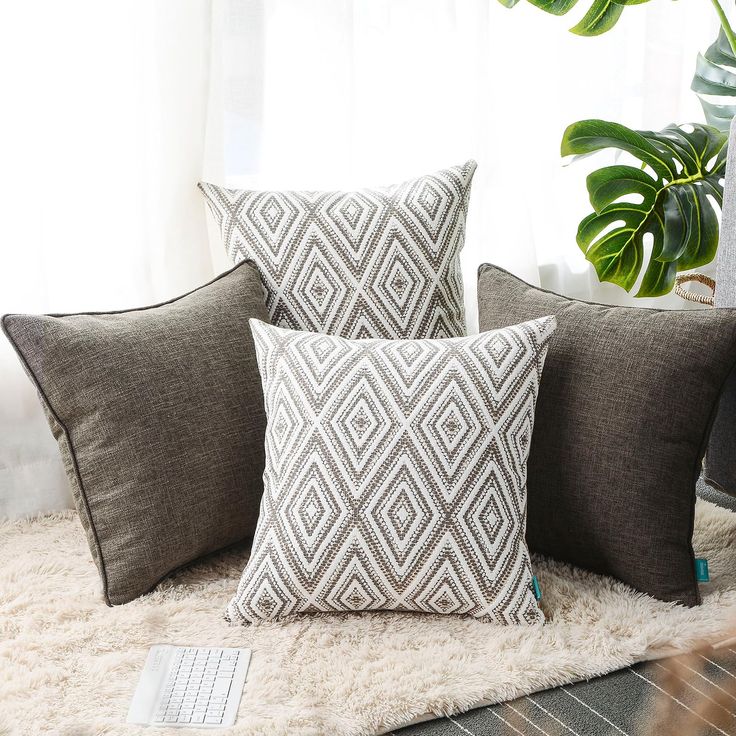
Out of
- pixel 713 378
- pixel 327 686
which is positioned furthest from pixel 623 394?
pixel 327 686

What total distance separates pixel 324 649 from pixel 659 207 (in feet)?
3.87

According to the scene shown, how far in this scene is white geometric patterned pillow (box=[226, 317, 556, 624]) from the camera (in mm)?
1085

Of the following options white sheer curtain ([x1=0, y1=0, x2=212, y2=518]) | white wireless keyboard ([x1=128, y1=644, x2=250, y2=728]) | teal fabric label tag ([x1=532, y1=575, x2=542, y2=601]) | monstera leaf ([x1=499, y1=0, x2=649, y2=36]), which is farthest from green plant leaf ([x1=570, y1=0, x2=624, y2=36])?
white wireless keyboard ([x1=128, y1=644, x2=250, y2=728])

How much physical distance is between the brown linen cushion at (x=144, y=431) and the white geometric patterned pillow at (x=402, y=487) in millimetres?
125

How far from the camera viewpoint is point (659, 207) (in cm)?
176

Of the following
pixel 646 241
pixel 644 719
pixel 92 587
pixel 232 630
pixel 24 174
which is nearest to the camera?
pixel 644 719

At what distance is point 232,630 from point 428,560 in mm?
281

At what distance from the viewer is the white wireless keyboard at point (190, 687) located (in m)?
0.96

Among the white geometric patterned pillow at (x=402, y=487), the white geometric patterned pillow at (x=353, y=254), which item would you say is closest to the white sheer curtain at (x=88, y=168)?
the white geometric patterned pillow at (x=353, y=254)

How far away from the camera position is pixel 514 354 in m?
1.13

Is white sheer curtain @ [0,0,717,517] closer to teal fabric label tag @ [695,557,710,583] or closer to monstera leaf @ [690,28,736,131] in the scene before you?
monstera leaf @ [690,28,736,131]

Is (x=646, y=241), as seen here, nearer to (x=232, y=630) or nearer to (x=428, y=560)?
(x=428, y=560)

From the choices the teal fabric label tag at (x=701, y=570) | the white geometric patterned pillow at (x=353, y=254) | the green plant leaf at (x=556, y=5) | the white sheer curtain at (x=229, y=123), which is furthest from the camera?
the green plant leaf at (x=556, y=5)

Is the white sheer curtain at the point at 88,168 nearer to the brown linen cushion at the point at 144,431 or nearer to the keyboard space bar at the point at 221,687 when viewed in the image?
the brown linen cushion at the point at 144,431
